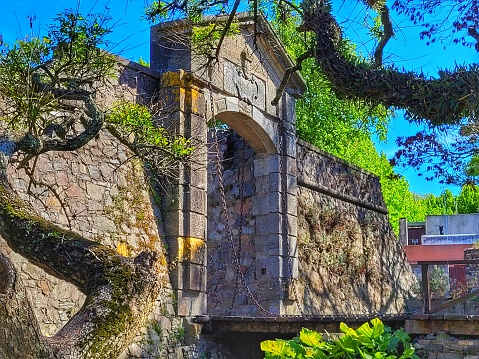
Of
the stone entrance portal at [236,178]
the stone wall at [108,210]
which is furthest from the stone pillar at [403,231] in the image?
the stone wall at [108,210]

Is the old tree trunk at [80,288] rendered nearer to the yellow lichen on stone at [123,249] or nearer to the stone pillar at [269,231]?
the yellow lichen on stone at [123,249]

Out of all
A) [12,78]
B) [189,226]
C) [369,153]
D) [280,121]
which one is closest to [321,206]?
[280,121]

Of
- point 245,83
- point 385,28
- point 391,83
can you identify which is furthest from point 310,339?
point 245,83

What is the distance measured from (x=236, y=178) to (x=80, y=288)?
779 cm

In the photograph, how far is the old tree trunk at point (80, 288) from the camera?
3225 mm

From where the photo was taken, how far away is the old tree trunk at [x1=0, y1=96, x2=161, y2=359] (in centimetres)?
→ 322

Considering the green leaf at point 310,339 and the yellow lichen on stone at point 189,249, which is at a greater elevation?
the yellow lichen on stone at point 189,249

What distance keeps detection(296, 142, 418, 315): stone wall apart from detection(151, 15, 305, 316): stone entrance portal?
2.81ft

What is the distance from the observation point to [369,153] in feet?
88.3

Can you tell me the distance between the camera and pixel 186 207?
863cm

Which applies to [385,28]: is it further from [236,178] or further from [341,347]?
[236,178]

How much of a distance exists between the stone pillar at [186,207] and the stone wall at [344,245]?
2.84 m

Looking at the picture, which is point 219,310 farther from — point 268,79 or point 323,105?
point 323,105

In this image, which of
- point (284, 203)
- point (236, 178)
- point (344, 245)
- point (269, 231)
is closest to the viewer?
point (269, 231)
